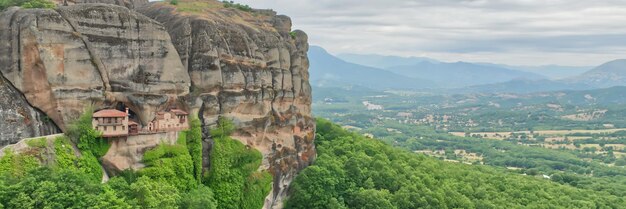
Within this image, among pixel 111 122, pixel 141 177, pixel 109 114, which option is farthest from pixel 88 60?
pixel 141 177

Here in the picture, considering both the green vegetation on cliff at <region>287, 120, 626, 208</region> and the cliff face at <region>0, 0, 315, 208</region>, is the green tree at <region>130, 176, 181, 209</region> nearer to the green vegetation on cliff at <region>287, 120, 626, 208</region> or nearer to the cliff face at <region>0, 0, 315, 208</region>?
the cliff face at <region>0, 0, 315, 208</region>

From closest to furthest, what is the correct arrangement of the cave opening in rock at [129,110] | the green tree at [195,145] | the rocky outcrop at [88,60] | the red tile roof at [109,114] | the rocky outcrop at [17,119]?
the rocky outcrop at [17,119], the rocky outcrop at [88,60], the red tile roof at [109,114], the cave opening in rock at [129,110], the green tree at [195,145]

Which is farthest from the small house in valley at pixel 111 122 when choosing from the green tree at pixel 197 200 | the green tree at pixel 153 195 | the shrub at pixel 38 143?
the green tree at pixel 197 200

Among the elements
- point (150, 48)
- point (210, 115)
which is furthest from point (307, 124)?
point (150, 48)

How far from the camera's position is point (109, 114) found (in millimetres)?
36500

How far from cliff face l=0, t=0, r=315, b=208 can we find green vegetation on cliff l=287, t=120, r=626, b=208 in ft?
8.48

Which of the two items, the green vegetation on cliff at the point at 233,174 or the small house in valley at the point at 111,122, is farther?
the green vegetation on cliff at the point at 233,174

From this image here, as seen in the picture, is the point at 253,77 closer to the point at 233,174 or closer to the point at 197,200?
the point at 233,174

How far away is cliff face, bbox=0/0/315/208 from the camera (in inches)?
1361

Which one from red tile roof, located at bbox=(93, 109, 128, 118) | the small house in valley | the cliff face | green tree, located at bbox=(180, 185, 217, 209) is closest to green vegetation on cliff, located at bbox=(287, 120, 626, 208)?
the cliff face

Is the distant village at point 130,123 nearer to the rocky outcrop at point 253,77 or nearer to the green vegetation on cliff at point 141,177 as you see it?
the green vegetation on cliff at point 141,177

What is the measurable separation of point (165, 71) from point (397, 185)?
25.3 m

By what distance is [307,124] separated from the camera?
179 ft

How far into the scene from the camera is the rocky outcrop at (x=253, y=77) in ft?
140
